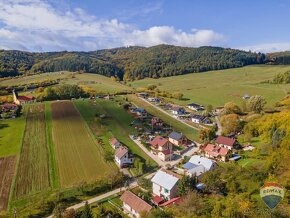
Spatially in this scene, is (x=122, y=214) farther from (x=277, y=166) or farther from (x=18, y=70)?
(x=18, y=70)

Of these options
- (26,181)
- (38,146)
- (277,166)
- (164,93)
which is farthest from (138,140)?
(164,93)

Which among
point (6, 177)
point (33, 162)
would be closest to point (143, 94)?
point (33, 162)

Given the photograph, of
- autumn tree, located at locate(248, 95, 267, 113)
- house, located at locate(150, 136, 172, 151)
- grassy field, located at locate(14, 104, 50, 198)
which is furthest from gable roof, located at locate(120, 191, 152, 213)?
autumn tree, located at locate(248, 95, 267, 113)

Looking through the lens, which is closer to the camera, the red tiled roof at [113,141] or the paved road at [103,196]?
the paved road at [103,196]

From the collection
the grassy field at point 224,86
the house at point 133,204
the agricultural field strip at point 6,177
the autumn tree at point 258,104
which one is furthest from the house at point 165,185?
the grassy field at point 224,86

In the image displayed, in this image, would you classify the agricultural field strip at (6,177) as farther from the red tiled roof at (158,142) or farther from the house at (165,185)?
the red tiled roof at (158,142)

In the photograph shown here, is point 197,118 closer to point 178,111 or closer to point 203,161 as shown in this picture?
point 178,111
